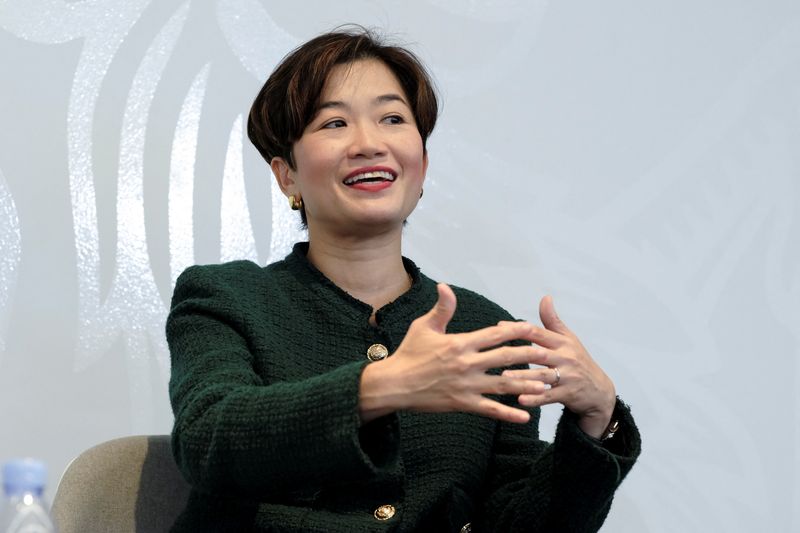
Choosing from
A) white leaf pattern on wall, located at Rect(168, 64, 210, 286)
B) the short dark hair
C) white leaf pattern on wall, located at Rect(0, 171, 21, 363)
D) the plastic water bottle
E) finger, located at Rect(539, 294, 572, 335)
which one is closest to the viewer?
the plastic water bottle

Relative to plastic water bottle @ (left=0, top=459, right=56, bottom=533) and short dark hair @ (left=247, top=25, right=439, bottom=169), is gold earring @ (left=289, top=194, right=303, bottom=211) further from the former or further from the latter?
plastic water bottle @ (left=0, top=459, right=56, bottom=533)

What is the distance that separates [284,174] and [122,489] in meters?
0.51

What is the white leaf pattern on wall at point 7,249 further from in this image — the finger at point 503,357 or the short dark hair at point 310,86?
the finger at point 503,357

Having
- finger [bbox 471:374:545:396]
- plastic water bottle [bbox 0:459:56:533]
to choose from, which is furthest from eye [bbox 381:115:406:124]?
plastic water bottle [bbox 0:459:56:533]

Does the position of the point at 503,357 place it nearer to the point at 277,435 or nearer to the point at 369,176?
the point at 277,435

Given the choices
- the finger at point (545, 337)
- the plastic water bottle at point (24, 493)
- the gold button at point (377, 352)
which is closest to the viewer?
the plastic water bottle at point (24, 493)

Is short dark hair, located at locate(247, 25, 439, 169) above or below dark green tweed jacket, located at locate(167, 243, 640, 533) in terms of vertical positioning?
above

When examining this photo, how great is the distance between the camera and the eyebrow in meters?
1.90

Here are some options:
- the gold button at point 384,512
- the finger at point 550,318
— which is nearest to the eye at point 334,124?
the finger at point 550,318

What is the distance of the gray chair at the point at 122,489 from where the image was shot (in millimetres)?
1725

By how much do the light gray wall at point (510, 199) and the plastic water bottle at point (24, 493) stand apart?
1.08m

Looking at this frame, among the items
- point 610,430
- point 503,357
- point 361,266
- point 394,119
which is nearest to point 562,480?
point 610,430

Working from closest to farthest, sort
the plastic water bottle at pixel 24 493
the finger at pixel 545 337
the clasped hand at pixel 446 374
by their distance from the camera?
the plastic water bottle at pixel 24 493 → the clasped hand at pixel 446 374 → the finger at pixel 545 337

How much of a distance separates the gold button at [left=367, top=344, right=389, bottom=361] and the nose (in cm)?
26
